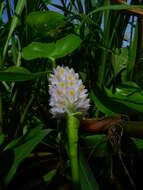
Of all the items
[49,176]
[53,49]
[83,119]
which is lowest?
[49,176]

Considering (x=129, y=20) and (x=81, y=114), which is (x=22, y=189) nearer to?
(x=81, y=114)

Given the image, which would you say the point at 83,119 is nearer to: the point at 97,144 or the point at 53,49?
the point at 97,144

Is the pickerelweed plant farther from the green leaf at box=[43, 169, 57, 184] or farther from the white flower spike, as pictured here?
the green leaf at box=[43, 169, 57, 184]

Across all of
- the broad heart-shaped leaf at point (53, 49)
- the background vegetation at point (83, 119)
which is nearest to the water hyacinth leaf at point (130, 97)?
the background vegetation at point (83, 119)

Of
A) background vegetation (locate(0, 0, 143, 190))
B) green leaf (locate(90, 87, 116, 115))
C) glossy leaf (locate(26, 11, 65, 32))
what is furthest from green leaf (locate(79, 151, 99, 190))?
glossy leaf (locate(26, 11, 65, 32))

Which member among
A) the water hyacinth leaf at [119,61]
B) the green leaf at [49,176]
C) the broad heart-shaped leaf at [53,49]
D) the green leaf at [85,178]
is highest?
the broad heart-shaped leaf at [53,49]

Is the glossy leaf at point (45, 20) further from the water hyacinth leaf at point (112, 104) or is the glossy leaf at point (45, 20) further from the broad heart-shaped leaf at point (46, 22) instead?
the water hyacinth leaf at point (112, 104)

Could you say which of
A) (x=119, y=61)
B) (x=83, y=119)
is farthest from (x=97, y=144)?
(x=119, y=61)
